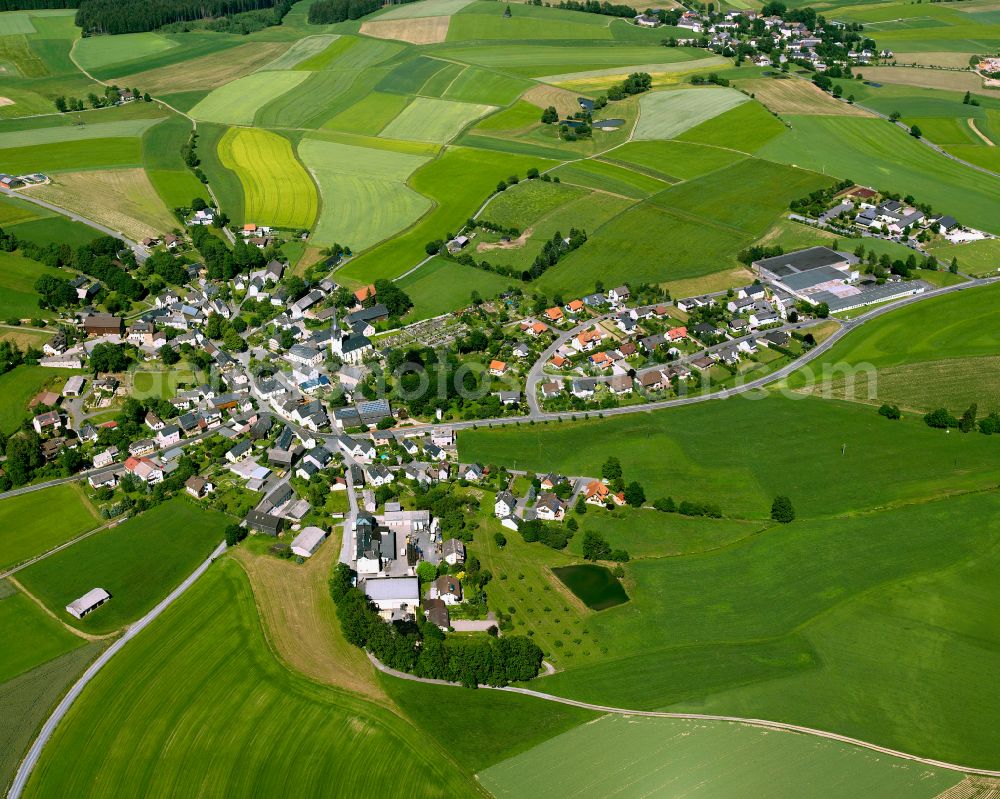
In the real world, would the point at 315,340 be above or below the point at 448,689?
above

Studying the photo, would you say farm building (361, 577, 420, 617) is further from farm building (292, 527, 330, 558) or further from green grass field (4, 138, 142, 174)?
green grass field (4, 138, 142, 174)

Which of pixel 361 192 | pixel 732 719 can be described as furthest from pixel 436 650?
pixel 361 192

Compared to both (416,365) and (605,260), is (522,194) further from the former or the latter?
(416,365)

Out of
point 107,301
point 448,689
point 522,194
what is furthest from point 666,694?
point 522,194

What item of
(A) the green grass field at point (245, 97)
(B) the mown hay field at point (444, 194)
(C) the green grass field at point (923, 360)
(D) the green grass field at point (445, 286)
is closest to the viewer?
(C) the green grass field at point (923, 360)

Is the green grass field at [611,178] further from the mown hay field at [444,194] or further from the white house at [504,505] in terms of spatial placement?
the white house at [504,505]

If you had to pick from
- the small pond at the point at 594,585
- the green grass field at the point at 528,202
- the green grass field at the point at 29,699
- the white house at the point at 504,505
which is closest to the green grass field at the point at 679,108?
the green grass field at the point at 528,202
